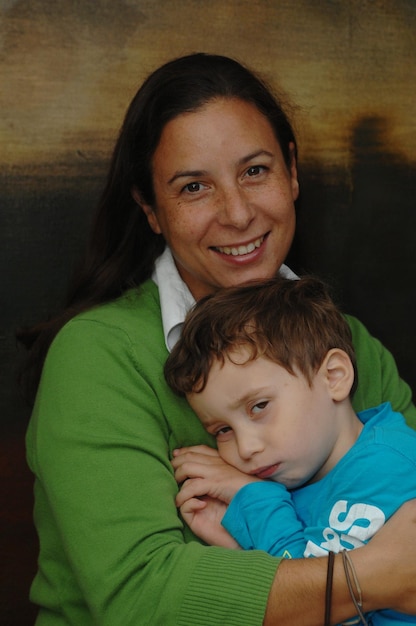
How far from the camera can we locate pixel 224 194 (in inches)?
91.1

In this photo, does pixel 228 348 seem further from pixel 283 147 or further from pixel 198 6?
pixel 198 6

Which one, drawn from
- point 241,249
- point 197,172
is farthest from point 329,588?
point 197,172

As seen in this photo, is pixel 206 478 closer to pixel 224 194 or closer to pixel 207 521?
pixel 207 521

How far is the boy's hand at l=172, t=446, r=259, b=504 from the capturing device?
2045mm

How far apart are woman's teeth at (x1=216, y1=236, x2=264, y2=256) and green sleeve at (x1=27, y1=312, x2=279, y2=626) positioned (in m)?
0.35

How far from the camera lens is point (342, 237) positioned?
345 centimetres

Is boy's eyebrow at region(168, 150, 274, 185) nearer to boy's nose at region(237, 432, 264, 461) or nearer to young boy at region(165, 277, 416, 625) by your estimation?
young boy at region(165, 277, 416, 625)

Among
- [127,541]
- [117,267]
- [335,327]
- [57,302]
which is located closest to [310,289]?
[335,327]

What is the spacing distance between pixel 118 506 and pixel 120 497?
0.02 metres

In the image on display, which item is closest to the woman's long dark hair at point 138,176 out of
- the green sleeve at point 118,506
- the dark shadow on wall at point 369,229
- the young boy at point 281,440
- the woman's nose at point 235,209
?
the woman's nose at point 235,209

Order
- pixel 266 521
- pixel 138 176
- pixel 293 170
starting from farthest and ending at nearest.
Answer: pixel 293 170, pixel 138 176, pixel 266 521

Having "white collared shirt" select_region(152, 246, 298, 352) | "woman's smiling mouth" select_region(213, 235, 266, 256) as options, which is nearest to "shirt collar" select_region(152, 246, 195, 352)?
"white collared shirt" select_region(152, 246, 298, 352)

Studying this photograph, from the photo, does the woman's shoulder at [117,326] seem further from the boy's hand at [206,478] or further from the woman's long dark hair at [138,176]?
the boy's hand at [206,478]

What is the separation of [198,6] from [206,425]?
1589 mm
